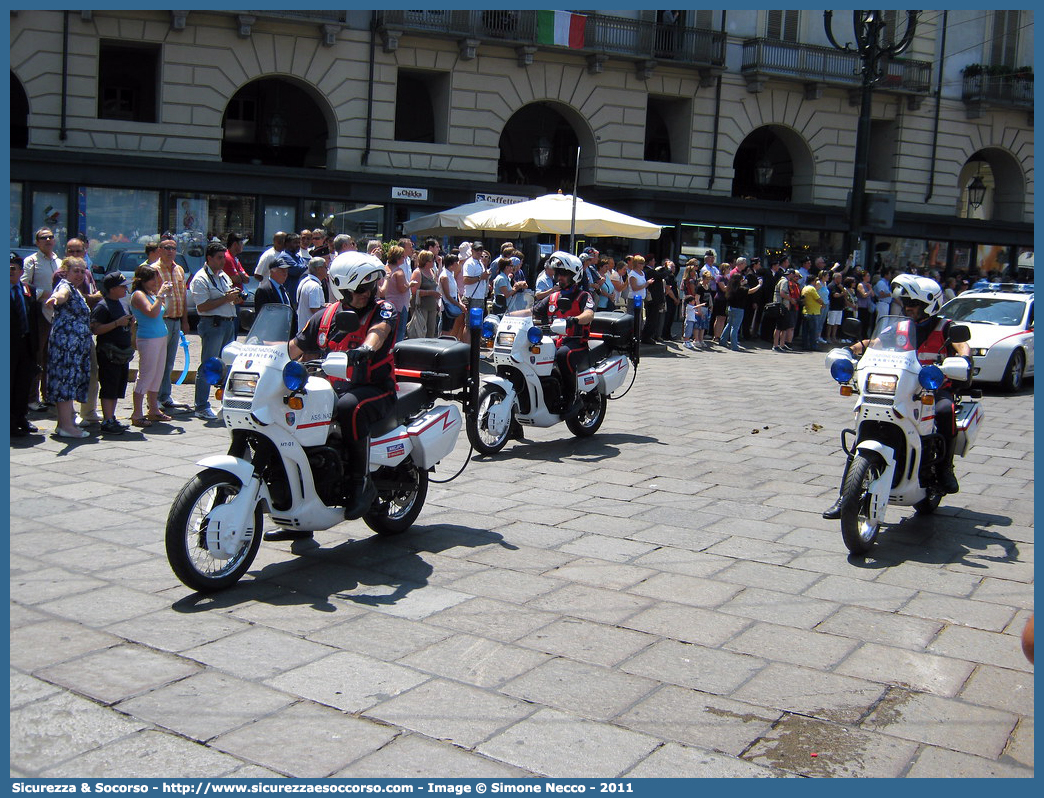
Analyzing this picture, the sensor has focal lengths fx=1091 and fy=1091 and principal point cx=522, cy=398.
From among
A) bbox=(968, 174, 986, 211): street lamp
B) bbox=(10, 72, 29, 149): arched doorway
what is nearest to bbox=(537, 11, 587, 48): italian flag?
bbox=(10, 72, 29, 149): arched doorway

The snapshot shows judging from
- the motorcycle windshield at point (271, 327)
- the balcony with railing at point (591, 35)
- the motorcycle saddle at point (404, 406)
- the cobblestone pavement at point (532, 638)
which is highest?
the balcony with railing at point (591, 35)

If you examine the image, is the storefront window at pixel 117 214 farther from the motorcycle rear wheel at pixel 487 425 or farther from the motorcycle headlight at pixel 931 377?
the motorcycle headlight at pixel 931 377

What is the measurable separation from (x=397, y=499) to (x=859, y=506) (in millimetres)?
2716

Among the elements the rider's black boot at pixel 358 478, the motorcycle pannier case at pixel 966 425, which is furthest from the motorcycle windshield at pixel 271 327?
the motorcycle pannier case at pixel 966 425

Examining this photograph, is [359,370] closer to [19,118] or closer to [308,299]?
[308,299]

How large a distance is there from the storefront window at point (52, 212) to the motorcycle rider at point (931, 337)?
1804 cm

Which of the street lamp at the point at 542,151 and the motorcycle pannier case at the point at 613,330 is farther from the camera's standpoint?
the street lamp at the point at 542,151

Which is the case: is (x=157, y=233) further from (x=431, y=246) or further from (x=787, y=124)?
(x=787, y=124)

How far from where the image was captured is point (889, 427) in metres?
6.82

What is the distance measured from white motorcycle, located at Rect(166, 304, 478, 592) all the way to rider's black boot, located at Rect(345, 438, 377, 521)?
62 millimetres

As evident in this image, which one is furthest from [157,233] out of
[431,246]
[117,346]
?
[117,346]

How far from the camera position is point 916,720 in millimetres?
4215

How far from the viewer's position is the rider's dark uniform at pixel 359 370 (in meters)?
5.95

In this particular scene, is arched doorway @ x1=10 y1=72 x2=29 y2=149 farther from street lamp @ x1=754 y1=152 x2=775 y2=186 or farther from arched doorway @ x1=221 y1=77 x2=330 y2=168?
street lamp @ x1=754 y1=152 x2=775 y2=186
